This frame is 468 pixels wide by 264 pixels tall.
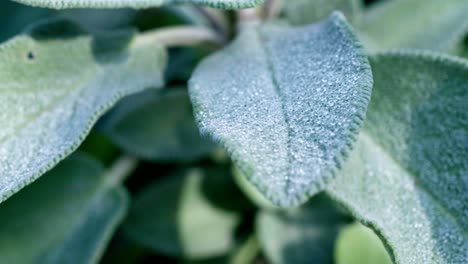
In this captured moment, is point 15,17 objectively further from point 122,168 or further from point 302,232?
point 302,232

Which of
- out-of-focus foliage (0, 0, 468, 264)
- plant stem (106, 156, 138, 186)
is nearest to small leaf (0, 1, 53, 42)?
out-of-focus foliage (0, 0, 468, 264)

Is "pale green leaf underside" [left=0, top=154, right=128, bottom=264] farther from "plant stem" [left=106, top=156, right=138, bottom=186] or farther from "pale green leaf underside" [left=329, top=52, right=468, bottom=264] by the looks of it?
"pale green leaf underside" [left=329, top=52, right=468, bottom=264]

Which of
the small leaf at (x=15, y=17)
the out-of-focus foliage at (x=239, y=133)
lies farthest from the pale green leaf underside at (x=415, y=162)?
the small leaf at (x=15, y=17)

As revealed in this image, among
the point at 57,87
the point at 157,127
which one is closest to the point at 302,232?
the point at 157,127

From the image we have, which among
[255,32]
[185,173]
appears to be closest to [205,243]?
[185,173]

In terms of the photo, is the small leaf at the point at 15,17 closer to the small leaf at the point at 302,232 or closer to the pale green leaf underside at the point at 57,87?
the pale green leaf underside at the point at 57,87

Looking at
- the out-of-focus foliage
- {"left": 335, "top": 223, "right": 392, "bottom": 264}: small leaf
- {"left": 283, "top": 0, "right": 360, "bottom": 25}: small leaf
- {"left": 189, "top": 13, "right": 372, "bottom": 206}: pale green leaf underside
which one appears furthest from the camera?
{"left": 283, "top": 0, "right": 360, "bottom": 25}: small leaf

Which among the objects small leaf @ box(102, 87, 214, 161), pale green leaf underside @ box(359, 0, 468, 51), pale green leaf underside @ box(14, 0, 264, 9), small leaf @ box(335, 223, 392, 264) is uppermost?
pale green leaf underside @ box(14, 0, 264, 9)
